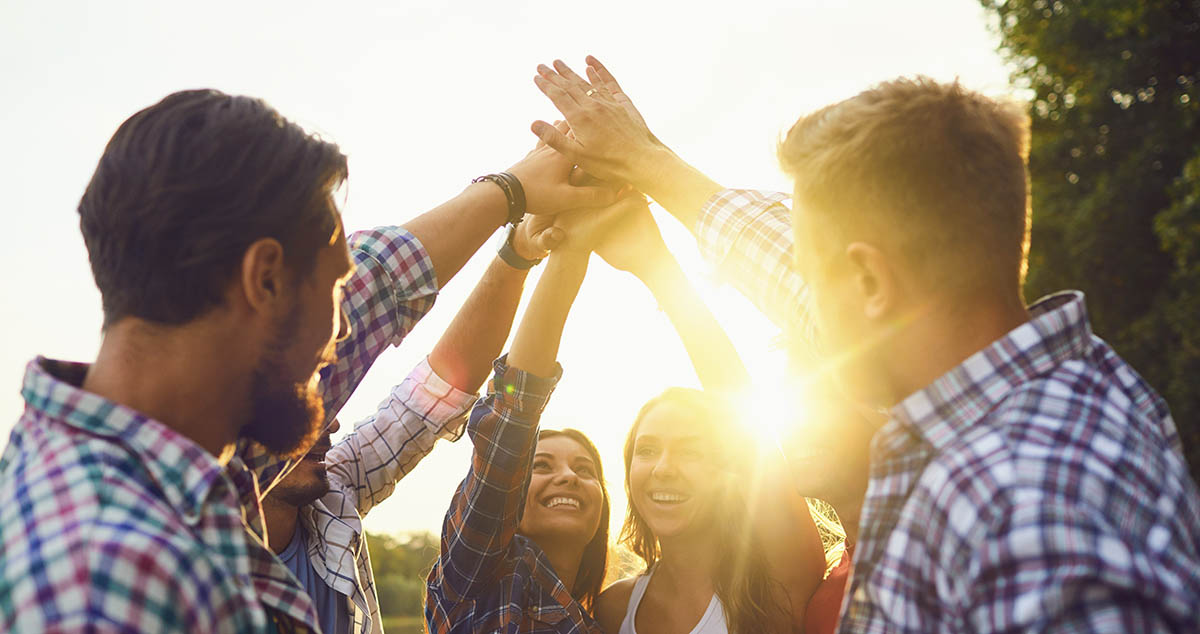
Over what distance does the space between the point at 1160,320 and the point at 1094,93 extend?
4.46m

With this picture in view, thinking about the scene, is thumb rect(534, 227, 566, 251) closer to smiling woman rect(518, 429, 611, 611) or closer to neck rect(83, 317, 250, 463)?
smiling woman rect(518, 429, 611, 611)

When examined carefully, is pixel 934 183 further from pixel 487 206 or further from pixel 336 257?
pixel 487 206

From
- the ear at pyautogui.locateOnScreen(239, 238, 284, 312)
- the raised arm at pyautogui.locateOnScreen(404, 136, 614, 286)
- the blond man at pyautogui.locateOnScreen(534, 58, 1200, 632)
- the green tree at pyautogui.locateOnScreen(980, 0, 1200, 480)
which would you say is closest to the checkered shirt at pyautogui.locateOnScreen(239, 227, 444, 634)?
the raised arm at pyautogui.locateOnScreen(404, 136, 614, 286)

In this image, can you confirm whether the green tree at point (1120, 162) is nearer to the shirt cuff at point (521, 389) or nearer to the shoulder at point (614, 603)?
the shoulder at point (614, 603)

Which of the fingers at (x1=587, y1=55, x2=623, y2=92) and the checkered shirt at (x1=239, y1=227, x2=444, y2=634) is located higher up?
the fingers at (x1=587, y1=55, x2=623, y2=92)

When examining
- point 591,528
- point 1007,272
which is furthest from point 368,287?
point 591,528

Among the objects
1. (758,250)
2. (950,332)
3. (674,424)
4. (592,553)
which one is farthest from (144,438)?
Result: (592,553)

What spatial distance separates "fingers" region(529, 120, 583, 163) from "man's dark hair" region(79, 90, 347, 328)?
202cm

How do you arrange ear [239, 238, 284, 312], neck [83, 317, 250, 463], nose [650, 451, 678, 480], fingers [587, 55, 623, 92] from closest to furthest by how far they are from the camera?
1. neck [83, 317, 250, 463]
2. ear [239, 238, 284, 312]
3. fingers [587, 55, 623, 92]
4. nose [650, 451, 678, 480]

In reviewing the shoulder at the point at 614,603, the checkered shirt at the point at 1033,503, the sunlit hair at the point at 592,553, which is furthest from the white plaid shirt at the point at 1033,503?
the sunlit hair at the point at 592,553

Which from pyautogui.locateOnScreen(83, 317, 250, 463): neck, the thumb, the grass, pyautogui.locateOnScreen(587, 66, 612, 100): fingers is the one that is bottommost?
the grass

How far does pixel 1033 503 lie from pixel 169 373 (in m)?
1.56

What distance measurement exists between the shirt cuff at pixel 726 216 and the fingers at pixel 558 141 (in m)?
0.85

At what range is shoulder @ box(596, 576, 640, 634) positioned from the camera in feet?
13.4
